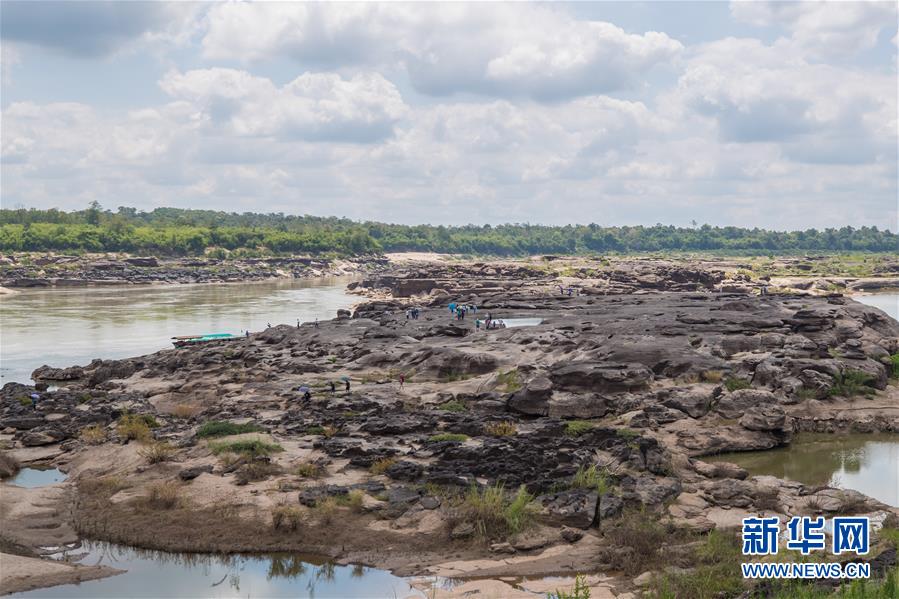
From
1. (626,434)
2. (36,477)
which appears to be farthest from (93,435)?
(626,434)

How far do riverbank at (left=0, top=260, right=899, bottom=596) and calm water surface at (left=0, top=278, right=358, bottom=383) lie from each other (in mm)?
11625

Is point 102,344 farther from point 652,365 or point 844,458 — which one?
point 844,458

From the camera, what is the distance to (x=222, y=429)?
102 feet

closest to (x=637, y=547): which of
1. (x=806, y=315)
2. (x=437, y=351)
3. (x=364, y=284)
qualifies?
(x=437, y=351)

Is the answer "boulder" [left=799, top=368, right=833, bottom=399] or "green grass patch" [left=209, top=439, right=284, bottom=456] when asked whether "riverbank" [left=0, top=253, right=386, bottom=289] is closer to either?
"green grass patch" [left=209, top=439, right=284, bottom=456]

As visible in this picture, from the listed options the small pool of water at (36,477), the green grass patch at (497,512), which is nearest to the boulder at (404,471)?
the green grass patch at (497,512)

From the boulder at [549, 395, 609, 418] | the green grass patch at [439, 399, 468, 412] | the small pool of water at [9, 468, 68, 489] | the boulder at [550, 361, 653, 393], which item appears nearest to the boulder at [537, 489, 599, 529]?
the boulder at [549, 395, 609, 418]

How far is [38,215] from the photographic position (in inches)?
7785

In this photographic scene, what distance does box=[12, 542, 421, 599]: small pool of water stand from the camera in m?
19.5

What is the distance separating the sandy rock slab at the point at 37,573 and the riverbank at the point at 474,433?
80.4 inches

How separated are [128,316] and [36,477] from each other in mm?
60137

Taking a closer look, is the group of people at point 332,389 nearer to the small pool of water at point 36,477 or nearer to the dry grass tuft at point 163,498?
the small pool of water at point 36,477

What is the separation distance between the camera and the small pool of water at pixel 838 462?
28719mm

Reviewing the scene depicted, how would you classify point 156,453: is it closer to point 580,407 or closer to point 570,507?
point 570,507
